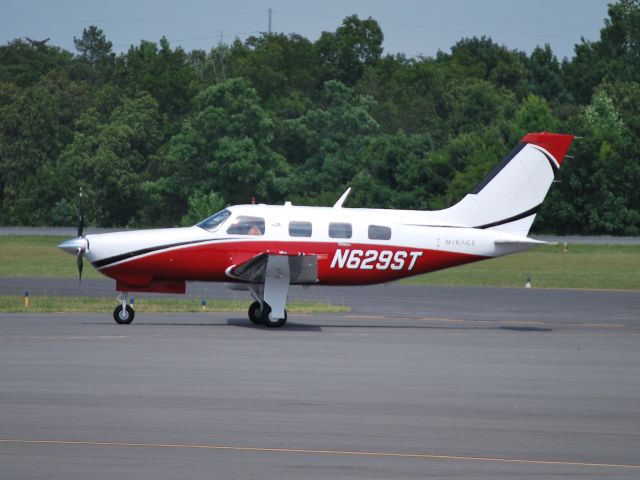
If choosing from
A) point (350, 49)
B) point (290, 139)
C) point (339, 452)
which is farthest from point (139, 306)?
point (350, 49)

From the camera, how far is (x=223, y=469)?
10375 millimetres

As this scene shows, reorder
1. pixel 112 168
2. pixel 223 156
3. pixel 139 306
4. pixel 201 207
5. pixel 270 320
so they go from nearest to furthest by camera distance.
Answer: pixel 270 320, pixel 139 306, pixel 201 207, pixel 223 156, pixel 112 168

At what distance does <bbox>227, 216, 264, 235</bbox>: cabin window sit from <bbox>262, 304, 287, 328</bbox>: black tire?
1490 millimetres

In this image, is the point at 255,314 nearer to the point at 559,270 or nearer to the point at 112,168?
the point at 559,270

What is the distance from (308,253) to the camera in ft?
76.9

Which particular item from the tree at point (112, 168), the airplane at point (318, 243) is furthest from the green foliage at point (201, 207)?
the airplane at point (318, 243)

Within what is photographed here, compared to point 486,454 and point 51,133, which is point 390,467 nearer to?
point 486,454

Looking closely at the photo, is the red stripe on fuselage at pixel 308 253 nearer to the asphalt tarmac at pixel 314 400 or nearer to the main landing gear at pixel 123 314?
the main landing gear at pixel 123 314

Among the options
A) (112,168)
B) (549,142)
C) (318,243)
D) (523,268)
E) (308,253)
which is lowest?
(523,268)

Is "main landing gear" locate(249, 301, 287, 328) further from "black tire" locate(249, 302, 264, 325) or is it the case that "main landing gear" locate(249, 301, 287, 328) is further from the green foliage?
the green foliage

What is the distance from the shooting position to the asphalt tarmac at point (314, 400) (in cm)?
1071

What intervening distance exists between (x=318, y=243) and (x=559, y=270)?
2474 cm

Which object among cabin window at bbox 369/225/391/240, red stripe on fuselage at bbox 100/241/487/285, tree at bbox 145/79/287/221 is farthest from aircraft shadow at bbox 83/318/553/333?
tree at bbox 145/79/287/221

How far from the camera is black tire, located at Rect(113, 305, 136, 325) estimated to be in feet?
74.9
